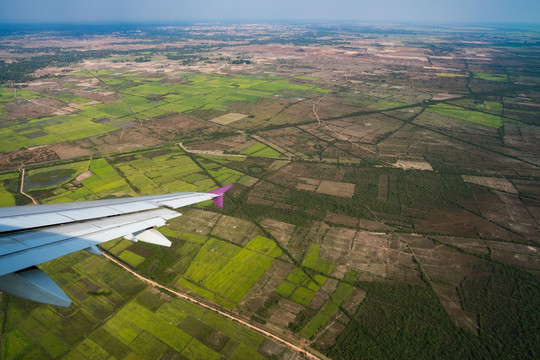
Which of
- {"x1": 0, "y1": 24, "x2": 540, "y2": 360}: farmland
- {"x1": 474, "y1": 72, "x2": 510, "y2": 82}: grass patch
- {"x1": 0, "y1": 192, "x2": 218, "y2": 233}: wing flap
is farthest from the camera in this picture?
{"x1": 474, "y1": 72, "x2": 510, "y2": 82}: grass patch

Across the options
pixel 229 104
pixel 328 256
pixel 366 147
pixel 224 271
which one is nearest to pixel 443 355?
pixel 328 256

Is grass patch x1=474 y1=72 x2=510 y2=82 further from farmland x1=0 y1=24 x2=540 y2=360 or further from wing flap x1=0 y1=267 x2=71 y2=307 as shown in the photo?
wing flap x1=0 y1=267 x2=71 y2=307

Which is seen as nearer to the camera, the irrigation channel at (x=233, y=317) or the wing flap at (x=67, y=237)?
the wing flap at (x=67, y=237)

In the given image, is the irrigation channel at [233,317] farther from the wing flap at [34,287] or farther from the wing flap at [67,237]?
the wing flap at [34,287]

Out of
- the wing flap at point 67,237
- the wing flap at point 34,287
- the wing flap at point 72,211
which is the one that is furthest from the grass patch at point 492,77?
the wing flap at point 34,287

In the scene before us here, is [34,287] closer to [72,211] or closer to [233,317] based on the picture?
[72,211]

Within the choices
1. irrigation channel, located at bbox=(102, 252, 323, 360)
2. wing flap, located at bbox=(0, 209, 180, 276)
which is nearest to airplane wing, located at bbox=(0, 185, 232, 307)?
wing flap, located at bbox=(0, 209, 180, 276)
